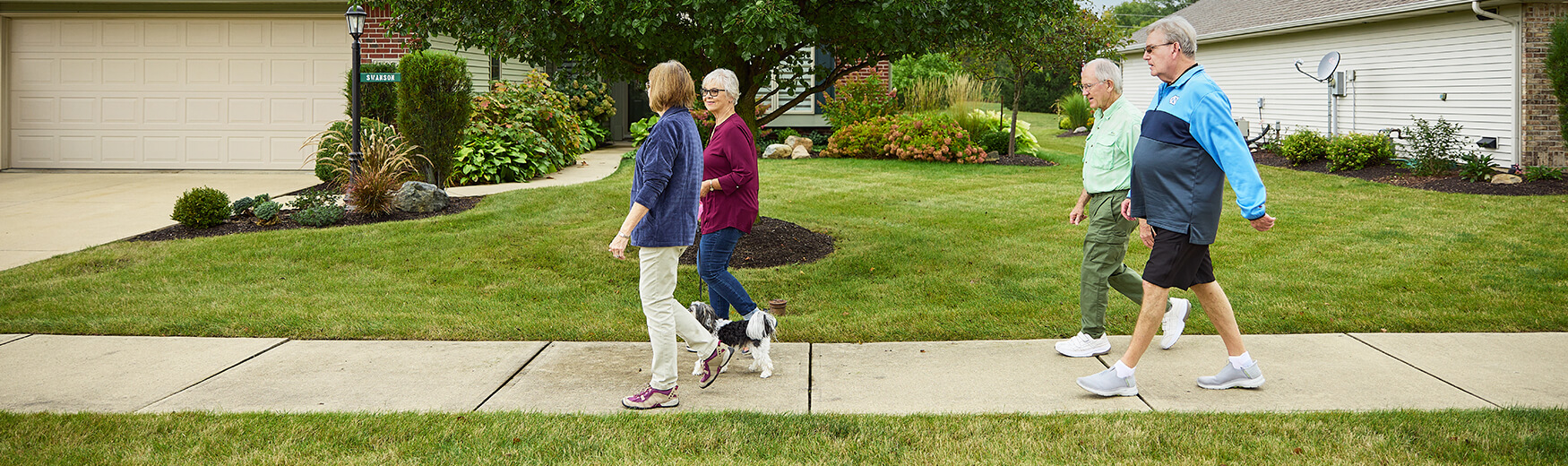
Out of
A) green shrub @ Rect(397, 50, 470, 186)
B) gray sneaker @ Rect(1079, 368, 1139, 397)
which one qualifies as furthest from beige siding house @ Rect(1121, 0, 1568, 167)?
green shrub @ Rect(397, 50, 470, 186)

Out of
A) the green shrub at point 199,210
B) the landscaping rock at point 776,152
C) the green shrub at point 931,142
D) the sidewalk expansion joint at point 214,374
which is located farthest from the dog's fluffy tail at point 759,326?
the landscaping rock at point 776,152

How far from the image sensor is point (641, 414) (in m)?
3.95

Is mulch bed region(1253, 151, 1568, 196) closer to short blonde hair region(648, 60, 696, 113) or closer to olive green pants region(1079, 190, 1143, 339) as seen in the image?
olive green pants region(1079, 190, 1143, 339)

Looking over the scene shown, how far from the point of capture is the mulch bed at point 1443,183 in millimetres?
11516

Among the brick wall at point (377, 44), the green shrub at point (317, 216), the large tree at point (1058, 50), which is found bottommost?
the green shrub at point (317, 216)

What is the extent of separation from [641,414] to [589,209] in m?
6.17

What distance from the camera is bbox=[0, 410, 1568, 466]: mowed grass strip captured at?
135 inches

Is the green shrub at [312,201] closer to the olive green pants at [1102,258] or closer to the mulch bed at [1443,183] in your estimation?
the olive green pants at [1102,258]

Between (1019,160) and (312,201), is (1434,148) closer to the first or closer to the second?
(1019,160)

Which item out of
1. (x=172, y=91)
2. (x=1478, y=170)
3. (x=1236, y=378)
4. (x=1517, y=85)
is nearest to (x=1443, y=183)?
(x=1478, y=170)

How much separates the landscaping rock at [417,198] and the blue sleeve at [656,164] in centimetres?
630

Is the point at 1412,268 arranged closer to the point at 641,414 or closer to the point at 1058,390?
the point at 1058,390

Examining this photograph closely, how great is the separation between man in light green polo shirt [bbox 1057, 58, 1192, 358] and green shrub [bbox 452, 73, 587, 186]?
29.8ft

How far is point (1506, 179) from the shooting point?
1210cm
